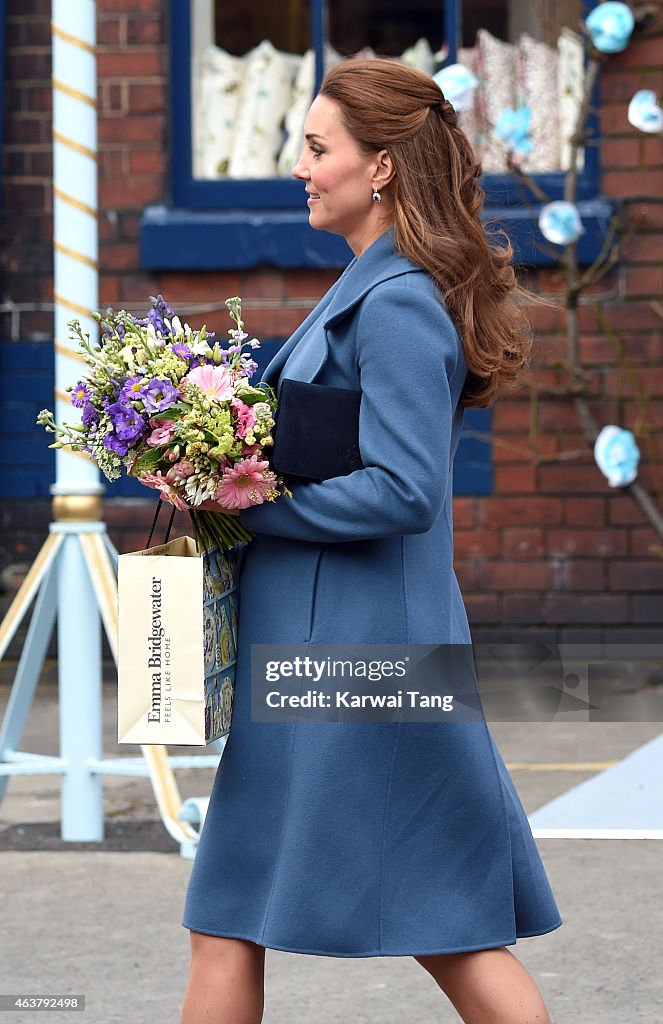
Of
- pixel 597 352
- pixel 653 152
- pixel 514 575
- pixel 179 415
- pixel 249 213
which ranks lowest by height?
pixel 514 575

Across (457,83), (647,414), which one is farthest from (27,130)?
(647,414)

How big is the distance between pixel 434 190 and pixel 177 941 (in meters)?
2.22

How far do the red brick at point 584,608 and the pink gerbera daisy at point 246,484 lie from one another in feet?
17.4

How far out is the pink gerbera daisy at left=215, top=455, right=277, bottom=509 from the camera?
2.48 m

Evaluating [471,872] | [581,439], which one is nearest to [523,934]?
[471,872]

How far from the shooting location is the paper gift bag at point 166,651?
8.13 feet

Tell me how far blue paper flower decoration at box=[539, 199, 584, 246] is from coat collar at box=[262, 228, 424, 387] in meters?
4.64

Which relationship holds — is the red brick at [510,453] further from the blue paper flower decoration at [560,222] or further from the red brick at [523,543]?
the blue paper flower decoration at [560,222]

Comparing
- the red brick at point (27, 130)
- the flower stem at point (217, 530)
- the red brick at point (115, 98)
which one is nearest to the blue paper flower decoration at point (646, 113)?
the red brick at point (115, 98)

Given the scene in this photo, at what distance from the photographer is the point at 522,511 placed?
25.1 feet

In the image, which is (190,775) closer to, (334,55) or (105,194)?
(105,194)

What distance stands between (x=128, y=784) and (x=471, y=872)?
11.6ft

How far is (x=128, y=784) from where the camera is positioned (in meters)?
5.95

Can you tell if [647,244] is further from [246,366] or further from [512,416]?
[246,366]
